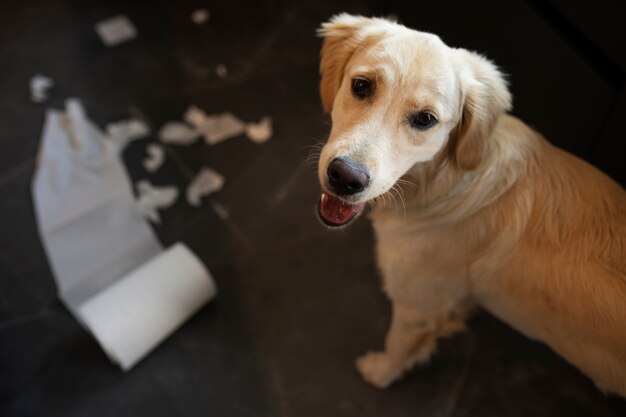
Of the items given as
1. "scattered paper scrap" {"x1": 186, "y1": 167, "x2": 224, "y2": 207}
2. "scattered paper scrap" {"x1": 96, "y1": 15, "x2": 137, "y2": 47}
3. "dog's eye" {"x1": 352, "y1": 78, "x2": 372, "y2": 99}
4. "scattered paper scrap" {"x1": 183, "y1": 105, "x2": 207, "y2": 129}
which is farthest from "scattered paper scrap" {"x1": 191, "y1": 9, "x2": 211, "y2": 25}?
"dog's eye" {"x1": 352, "y1": 78, "x2": 372, "y2": 99}

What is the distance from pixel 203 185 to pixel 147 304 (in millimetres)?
661

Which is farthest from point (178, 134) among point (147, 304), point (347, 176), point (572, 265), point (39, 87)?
point (572, 265)

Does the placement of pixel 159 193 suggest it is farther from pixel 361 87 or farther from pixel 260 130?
pixel 361 87

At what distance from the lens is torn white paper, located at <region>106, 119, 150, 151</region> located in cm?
258

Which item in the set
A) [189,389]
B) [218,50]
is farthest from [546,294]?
[218,50]

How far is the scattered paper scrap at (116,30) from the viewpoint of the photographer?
2.97 meters

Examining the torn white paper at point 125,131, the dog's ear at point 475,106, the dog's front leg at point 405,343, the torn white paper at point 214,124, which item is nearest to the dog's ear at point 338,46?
the dog's ear at point 475,106

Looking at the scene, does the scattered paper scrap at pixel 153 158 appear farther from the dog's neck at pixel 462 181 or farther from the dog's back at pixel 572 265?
the dog's back at pixel 572 265

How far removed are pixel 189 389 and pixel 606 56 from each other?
5.98 ft

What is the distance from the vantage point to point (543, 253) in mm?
1411

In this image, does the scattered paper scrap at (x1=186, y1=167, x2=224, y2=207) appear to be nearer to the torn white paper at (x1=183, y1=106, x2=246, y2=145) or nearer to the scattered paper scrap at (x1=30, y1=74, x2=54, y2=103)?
the torn white paper at (x1=183, y1=106, x2=246, y2=145)

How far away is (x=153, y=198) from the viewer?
7.89 feet

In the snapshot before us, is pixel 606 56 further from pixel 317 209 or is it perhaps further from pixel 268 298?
pixel 268 298

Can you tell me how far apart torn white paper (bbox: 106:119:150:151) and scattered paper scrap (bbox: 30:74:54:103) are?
41cm
